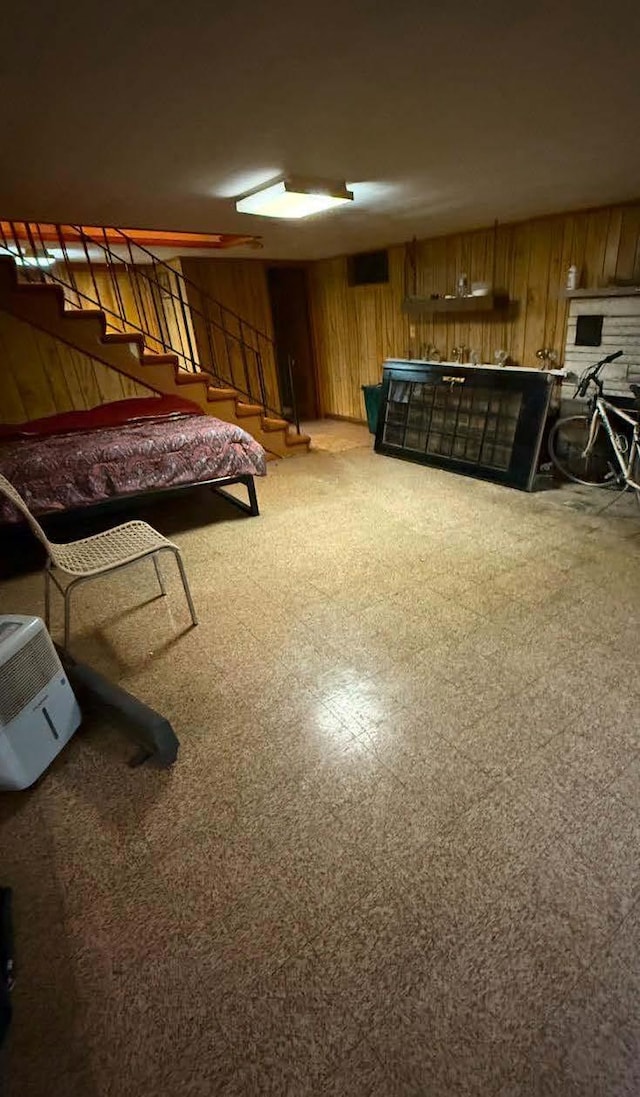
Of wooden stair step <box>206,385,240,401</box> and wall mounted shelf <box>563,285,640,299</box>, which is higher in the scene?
wall mounted shelf <box>563,285,640,299</box>

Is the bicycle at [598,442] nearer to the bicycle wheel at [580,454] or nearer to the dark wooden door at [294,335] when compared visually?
the bicycle wheel at [580,454]

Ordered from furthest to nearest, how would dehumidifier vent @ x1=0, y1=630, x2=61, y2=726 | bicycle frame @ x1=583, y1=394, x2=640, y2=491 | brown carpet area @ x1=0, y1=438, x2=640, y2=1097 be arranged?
bicycle frame @ x1=583, y1=394, x2=640, y2=491
dehumidifier vent @ x1=0, y1=630, x2=61, y2=726
brown carpet area @ x1=0, y1=438, x2=640, y2=1097

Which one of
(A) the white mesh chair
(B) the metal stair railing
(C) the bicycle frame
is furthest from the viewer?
(B) the metal stair railing

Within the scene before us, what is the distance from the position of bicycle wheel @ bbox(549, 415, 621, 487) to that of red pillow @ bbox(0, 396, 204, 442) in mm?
3171

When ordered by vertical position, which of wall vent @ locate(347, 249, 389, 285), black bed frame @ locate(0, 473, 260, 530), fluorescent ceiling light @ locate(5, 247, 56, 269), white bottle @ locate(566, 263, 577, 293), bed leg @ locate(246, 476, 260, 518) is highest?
fluorescent ceiling light @ locate(5, 247, 56, 269)

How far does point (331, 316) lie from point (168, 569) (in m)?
4.76

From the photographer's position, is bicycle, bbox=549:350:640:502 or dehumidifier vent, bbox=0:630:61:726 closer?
dehumidifier vent, bbox=0:630:61:726

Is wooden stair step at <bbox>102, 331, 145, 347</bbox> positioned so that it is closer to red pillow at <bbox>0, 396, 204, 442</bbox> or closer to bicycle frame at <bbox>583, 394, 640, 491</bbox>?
red pillow at <bbox>0, 396, 204, 442</bbox>

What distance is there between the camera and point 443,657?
6.90 feet

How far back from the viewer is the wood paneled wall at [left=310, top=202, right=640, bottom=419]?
148 inches

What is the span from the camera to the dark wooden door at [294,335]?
6727mm

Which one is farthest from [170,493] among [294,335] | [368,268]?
[294,335]

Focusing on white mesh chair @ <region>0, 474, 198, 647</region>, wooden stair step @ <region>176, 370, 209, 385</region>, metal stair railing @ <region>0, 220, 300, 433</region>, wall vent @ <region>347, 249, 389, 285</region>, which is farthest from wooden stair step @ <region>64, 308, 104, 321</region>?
wall vent @ <region>347, 249, 389, 285</region>

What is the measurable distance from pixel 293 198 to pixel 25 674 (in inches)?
105
